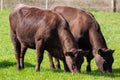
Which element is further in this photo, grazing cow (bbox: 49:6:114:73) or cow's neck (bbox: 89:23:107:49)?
cow's neck (bbox: 89:23:107:49)

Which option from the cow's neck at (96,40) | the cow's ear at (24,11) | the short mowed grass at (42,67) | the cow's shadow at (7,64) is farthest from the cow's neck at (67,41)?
the cow's shadow at (7,64)

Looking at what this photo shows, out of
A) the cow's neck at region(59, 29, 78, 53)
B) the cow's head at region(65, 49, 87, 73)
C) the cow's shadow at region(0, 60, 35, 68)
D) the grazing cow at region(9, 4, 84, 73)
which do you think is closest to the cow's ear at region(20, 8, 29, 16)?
the grazing cow at region(9, 4, 84, 73)

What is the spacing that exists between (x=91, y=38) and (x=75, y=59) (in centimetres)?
169

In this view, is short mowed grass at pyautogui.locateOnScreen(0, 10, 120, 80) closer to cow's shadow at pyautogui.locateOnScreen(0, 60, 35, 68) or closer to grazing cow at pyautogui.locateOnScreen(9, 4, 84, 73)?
cow's shadow at pyautogui.locateOnScreen(0, 60, 35, 68)

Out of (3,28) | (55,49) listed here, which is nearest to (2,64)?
(55,49)

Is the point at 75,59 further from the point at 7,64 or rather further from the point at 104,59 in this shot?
the point at 7,64

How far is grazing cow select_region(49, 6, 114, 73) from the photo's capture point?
1242cm

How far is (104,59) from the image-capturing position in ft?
40.7

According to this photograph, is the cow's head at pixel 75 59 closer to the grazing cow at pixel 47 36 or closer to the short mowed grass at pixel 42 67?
the grazing cow at pixel 47 36

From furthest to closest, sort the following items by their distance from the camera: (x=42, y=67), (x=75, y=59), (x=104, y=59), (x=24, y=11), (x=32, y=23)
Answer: (x=42, y=67)
(x=24, y=11)
(x=104, y=59)
(x=32, y=23)
(x=75, y=59)

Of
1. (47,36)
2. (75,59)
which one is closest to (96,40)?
(75,59)

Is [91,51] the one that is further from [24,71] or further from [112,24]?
[112,24]

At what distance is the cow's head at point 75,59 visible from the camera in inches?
444

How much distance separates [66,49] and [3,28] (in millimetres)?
10939
